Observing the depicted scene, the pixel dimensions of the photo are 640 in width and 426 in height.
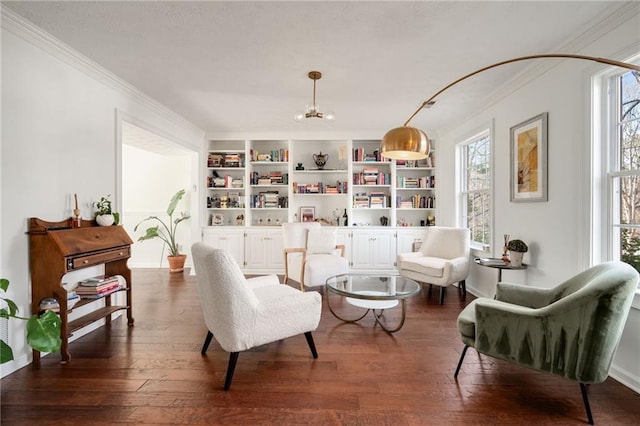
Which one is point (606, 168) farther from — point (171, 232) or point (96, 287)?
point (171, 232)

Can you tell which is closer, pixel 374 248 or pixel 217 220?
pixel 374 248

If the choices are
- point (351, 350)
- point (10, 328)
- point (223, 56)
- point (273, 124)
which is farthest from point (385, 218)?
point (10, 328)

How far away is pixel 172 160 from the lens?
5629 millimetres

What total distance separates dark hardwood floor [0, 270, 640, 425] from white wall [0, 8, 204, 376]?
60 cm

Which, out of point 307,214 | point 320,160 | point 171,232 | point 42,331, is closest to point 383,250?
point 307,214

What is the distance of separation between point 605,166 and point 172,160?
605 cm

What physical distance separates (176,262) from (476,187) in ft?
16.5

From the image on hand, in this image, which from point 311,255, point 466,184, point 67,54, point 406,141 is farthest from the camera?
point 466,184

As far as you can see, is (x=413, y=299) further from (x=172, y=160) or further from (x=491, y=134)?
(x=172, y=160)

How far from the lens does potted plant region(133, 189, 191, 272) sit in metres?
5.16

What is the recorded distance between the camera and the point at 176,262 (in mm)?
5223

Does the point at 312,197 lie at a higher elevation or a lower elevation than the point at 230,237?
higher

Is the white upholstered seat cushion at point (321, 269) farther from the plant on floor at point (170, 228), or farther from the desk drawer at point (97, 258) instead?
the plant on floor at point (170, 228)

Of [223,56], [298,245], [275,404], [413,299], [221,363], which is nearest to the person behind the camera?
[275,404]
